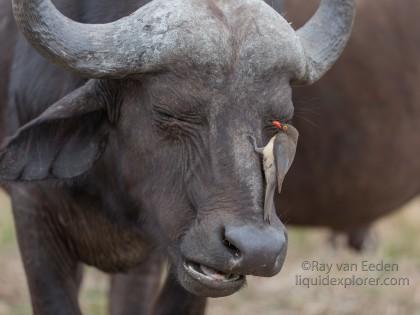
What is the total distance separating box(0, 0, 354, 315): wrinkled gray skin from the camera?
14.8 ft

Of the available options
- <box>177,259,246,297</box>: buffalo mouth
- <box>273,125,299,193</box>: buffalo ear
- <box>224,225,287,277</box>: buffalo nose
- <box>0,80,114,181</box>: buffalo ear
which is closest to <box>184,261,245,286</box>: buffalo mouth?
<box>177,259,246,297</box>: buffalo mouth

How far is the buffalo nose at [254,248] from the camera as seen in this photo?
4324 mm

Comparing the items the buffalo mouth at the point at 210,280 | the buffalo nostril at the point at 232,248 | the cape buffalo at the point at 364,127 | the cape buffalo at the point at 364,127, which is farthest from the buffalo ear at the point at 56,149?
the cape buffalo at the point at 364,127

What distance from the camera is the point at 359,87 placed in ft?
23.9

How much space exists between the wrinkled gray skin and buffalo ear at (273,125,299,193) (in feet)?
0.04

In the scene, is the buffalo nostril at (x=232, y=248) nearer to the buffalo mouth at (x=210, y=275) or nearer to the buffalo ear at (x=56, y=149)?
the buffalo mouth at (x=210, y=275)

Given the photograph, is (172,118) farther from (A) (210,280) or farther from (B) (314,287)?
(B) (314,287)

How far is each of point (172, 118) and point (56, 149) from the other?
712 mm

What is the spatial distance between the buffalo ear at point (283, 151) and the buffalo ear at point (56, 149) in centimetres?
87

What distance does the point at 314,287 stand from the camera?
8320mm

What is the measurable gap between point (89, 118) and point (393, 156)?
293 centimetres

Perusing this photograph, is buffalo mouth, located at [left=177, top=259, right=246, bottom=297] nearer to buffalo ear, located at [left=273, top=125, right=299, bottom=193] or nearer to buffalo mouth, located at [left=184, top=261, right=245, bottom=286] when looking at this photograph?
buffalo mouth, located at [left=184, top=261, right=245, bottom=286]
